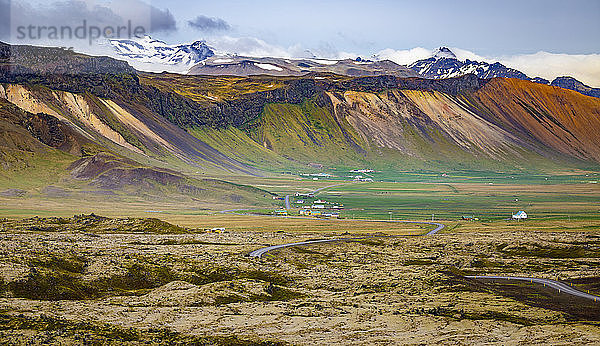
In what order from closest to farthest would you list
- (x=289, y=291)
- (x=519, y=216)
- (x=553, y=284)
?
(x=289, y=291) < (x=553, y=284) < (x=519, y=216)

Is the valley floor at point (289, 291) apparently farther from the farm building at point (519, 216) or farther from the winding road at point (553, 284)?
the farm building at point (519, 216)

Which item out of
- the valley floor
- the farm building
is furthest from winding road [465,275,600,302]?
the farm building

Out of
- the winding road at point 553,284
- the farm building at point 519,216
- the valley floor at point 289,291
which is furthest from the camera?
the farm building at point 519,216

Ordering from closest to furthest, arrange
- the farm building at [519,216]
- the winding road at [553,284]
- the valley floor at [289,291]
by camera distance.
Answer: the valley floor at [289,291] → the winding road at [553,284] → the farm building at [519,216]

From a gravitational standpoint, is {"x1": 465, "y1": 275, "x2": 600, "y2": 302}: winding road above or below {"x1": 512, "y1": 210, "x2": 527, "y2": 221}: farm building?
below

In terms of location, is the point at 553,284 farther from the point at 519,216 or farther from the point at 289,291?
the point at 519,216

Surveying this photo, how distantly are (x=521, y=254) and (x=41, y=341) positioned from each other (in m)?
91.9

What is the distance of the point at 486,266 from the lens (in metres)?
110

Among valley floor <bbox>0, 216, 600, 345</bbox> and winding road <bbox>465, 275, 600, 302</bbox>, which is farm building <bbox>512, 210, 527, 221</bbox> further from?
winding road <bbox>465, 275, 600, 302</bbox>

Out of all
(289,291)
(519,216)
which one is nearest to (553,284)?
(289,291)

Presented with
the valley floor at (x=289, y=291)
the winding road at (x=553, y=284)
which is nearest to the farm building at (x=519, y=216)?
the valley floor at (x=289, y=291)

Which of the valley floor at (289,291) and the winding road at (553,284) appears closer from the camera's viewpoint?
the valley floor at (289,291)

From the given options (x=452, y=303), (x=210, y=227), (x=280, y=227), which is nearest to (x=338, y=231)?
(x=280, y=227)

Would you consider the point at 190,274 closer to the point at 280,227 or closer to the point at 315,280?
the point at 315,280
